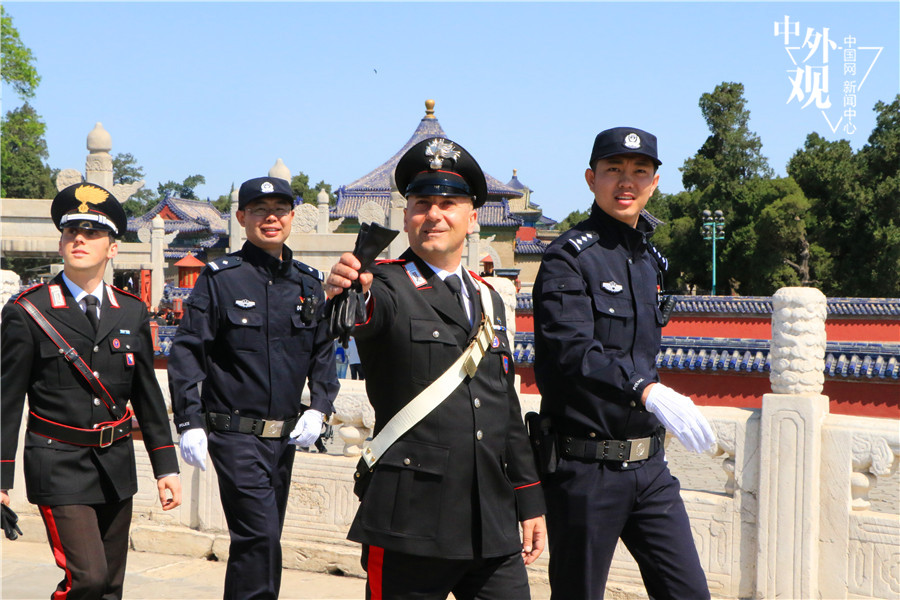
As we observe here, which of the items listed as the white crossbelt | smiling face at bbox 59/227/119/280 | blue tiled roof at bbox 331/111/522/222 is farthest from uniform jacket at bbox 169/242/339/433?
blue tiled roof at bbox 331/111/522/222

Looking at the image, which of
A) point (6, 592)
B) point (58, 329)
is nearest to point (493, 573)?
point (58, 329)

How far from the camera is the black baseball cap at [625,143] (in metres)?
3.13

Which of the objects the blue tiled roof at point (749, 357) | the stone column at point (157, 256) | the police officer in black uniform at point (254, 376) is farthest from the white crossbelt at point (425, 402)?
the stone column at point (157, 256)

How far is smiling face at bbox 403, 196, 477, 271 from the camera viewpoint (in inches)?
107

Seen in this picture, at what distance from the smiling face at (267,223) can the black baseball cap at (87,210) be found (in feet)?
1.74

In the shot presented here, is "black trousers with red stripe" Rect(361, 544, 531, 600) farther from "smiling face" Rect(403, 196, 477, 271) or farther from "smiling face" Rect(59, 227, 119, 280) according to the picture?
"smiling face" Rect(59, 227, 119, 280)

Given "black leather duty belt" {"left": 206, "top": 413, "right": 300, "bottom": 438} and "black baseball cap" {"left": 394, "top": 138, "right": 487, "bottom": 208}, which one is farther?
"black leather duty belt" {"left": 206, "top": 413, "right": 300, "bottom": 438}

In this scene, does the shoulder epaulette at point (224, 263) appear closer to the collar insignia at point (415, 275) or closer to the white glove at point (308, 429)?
the white glove at point (308, 429)

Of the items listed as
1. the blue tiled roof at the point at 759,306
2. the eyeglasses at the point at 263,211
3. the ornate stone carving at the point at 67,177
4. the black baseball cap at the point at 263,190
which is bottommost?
the eyeglasses at the point at 263,211

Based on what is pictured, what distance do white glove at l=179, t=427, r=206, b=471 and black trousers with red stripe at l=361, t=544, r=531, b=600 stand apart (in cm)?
126

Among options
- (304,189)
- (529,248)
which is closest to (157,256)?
(529,248)

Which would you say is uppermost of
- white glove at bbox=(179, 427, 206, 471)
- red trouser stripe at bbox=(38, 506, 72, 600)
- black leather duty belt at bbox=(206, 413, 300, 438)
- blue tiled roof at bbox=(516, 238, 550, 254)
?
blue tiled roof at bbox=(516, 238, 550, 254)

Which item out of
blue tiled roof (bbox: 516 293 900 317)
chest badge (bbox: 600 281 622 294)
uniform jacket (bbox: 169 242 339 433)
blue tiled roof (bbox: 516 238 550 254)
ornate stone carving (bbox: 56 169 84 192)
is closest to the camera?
chest badge (bbox: 600 281 622 294)

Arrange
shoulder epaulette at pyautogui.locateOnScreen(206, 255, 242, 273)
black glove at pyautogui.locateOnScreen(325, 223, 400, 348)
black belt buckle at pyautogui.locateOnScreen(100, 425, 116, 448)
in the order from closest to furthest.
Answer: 1. black glove at pyautogui.locateOnScreen(325, 223, 400, 348)
2. black belt buckle at pyautogui.locateOnScreen(100, 425, 116, 448)
3. shoulder epaulette at pyautogui.locateOnScreen(206, 255, 242, 273)
